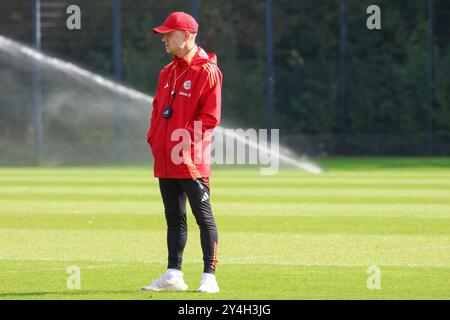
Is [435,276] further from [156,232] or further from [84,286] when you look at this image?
[156,232]

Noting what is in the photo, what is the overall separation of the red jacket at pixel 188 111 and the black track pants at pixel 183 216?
12 centimetres

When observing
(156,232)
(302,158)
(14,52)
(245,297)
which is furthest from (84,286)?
(14,52)

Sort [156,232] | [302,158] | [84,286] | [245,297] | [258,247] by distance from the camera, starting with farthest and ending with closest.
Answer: [302,158] < [156,232] < [258,247] < [84,286] < [245,297]

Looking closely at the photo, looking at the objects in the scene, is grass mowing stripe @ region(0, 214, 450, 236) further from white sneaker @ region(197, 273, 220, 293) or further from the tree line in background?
the tree line in background

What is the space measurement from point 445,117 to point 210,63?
121ft

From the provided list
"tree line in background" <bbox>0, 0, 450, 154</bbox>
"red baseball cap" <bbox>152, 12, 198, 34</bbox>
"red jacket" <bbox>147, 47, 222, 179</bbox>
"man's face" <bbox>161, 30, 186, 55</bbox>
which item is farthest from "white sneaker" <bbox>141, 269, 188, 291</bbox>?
"tree line in background" <bbox>0, 0, 450, 154</bbox>

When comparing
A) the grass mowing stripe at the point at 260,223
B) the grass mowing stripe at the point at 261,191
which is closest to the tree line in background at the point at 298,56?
the grass mowing stripe at the point at 261,191

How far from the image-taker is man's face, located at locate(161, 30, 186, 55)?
9812mm

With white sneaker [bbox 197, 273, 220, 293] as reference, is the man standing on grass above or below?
above

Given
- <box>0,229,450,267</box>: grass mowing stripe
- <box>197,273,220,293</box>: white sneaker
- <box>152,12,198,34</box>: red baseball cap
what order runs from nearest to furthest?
1. <box>152,12,198,34</box>: red baseball cap
2. <box>197,273,220,293</box>: white sneaker
3. <box>0,229,450,267</box>: grass mowing stripe

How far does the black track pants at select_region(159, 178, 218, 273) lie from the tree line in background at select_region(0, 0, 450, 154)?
120 feet

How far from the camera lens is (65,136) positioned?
48.1m

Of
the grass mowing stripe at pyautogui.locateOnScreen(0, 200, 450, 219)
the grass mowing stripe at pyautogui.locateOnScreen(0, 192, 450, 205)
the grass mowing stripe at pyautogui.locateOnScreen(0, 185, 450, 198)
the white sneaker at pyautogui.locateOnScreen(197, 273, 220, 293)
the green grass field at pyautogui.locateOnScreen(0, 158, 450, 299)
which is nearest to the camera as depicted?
the white sneaker at pyautogui.locateOnScreen(197, 273, 220, 293)

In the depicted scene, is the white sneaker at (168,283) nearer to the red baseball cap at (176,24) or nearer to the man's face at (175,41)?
the man's face at (175,41)
